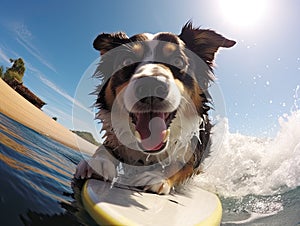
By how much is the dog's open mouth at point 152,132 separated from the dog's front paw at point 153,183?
0.62ft

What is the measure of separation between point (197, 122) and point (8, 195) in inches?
70.0

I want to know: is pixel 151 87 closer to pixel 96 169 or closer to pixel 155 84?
pixel 155 84

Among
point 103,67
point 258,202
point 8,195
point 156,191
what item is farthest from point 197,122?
point 8,195

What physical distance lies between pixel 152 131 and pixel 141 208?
2.38ft

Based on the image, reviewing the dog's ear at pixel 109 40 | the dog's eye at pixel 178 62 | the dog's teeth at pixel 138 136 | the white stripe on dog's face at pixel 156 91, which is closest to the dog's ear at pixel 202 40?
the dog's eye at pixel 178 62

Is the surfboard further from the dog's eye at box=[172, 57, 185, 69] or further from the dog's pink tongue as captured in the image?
the dog's eye at box=[172, 57, 185, 69]

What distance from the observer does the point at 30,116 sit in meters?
5.93

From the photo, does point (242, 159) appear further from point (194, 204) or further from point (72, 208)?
point (72, 208)

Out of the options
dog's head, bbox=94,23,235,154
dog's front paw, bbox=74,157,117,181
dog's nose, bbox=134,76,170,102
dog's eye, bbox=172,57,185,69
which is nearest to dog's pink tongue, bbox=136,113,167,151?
dog's head, bbox=94,23,235,154

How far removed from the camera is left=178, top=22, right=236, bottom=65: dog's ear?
2.81 meters

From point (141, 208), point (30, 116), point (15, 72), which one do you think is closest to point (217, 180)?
point (141, 208)

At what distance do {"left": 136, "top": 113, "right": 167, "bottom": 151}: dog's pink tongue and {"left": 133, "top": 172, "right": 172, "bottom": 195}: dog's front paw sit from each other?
0.20 meters

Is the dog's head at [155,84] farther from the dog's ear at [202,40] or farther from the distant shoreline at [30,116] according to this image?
the distant shoreline at [30,116]

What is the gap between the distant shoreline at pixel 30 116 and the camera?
425cm
